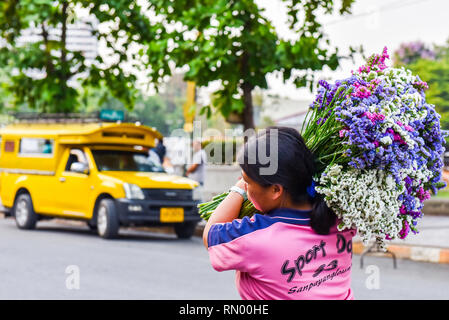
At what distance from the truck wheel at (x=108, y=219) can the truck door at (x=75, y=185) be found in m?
0.44

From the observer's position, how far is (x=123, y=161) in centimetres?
1360

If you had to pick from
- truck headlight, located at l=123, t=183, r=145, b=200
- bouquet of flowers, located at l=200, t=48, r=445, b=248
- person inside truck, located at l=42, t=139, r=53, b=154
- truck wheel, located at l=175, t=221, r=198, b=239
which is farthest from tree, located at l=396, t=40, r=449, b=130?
bouquet of flowers, located at l=200, t=48, r=445, b=248

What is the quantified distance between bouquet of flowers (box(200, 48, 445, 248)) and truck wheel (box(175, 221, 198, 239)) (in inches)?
434

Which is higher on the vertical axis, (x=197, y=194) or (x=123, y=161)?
(x=123, y=161)

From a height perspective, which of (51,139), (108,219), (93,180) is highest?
(51,139)

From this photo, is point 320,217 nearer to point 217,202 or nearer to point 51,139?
point 217,202

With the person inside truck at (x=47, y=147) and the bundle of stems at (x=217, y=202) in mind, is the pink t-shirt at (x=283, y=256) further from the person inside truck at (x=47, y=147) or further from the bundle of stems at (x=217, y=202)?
the person inside truck at (x=47, y=147)

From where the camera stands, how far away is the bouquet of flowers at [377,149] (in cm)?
219

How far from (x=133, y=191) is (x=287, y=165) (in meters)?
10.5

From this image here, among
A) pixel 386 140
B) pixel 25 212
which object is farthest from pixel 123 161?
pixel 386 140

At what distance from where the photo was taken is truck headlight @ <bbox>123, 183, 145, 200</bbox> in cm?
1249

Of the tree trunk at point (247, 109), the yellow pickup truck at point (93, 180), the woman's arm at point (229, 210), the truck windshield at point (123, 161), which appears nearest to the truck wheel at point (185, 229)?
the yellow pickup truck at point (93, 180)

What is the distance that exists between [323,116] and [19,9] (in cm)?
1556

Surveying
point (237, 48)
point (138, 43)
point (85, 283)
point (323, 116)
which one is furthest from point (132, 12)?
point (323, 116)
